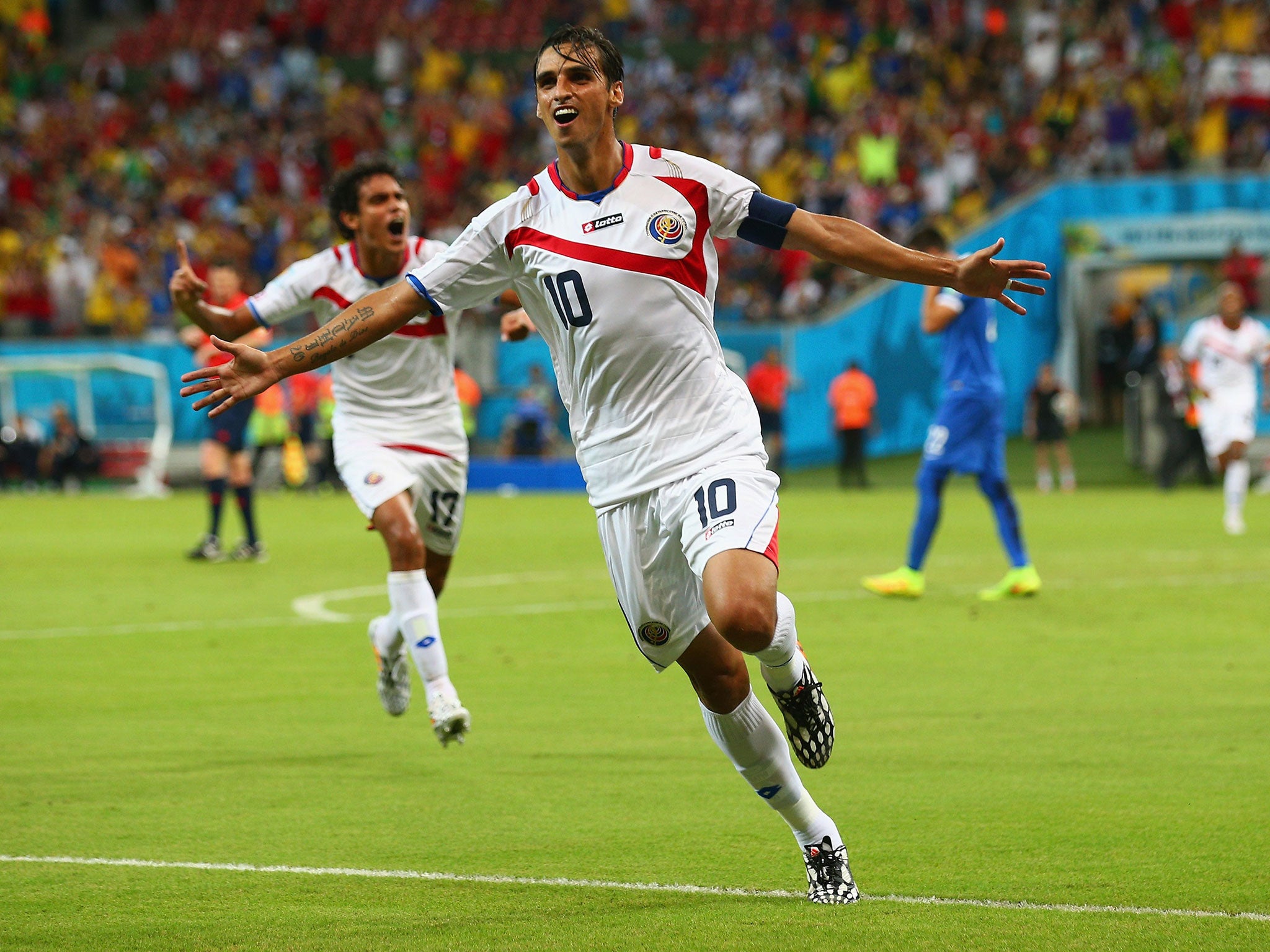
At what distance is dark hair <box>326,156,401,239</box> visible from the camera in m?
8.24

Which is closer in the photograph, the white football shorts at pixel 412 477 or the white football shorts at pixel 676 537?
the white football shorts at pixel 676 537

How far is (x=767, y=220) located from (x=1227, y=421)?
13.7m

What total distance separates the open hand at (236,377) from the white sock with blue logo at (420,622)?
253 centimetres

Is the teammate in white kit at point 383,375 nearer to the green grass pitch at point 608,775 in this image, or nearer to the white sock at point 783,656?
the green grass pitch at point 608,775

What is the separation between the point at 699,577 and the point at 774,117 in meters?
28.4

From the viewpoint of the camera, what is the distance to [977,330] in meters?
11.9

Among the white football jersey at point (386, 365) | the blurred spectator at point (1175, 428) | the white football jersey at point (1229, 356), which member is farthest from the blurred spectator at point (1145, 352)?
the white football jersey at point (386, 365)

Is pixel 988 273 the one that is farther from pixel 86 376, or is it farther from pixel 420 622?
pixel 86 376

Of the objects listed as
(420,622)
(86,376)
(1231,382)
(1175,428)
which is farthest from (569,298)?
(86,376)

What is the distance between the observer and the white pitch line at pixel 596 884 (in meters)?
4.62

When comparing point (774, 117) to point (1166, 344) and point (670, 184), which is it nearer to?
point (1166, 344)

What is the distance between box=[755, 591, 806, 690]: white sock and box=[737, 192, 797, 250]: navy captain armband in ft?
3.63

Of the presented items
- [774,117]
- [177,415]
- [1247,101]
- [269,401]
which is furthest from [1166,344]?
[177,415]

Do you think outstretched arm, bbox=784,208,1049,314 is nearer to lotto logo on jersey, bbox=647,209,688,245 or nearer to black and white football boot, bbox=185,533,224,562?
lotto logo on jersey, bbox=647,209,688,245
